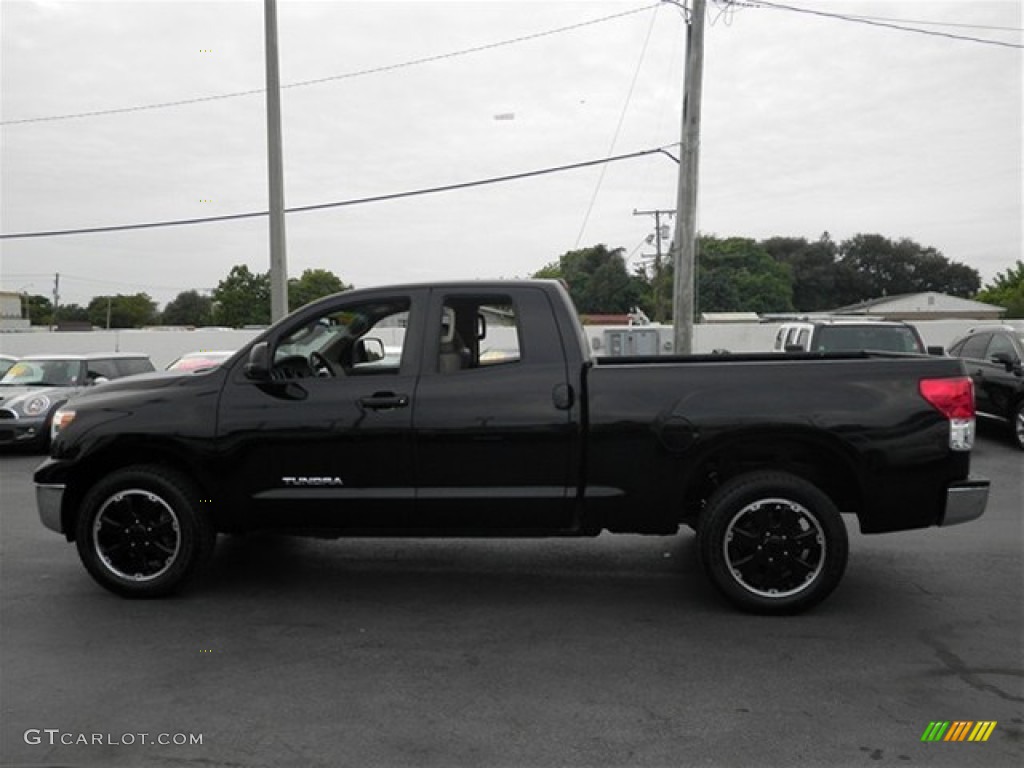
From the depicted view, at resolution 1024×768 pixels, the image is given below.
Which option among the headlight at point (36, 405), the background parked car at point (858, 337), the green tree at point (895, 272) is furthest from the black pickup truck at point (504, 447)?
the green tree at point (895, 272)

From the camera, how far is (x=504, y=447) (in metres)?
4.73

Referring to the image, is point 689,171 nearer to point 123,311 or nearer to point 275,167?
point 275,167

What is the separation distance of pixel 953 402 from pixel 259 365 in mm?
3995

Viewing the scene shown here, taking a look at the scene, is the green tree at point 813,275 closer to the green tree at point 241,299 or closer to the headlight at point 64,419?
the green tree at point 241,299

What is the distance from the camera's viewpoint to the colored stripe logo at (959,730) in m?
3.32

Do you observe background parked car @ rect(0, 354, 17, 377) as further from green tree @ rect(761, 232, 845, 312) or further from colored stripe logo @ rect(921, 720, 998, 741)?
green tree @ rect(761, 232, 845, 312)

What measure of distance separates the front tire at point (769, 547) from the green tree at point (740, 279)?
76.0 meters

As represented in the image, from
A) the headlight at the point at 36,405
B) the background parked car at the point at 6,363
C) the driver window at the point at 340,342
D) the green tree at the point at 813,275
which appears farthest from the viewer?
the green tree at the point at 813,275

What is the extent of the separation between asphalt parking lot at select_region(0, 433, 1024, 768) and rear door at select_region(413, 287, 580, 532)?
0.61 metres

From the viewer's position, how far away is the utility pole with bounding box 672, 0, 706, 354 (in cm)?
1655

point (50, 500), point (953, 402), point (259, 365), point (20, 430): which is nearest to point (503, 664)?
point (259, 365)

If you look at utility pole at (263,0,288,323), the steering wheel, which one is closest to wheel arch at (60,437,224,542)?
the steering wheel

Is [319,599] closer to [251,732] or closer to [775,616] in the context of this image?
[251,732]

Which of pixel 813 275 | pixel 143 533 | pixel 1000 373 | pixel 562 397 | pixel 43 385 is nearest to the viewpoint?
pixel 562 397
